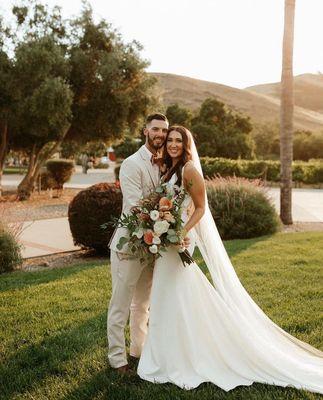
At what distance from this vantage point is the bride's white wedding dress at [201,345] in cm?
409

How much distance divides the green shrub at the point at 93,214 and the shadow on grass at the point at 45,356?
363 centimetres

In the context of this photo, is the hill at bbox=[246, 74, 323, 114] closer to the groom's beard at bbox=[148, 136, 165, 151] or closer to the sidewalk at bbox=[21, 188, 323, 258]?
the sidewalk at bbox=[21, 188, 323, 258]

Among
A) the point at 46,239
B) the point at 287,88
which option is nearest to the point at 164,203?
the point at 46,239

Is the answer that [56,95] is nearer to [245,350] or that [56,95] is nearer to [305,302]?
[305,302]

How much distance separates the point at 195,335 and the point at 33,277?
14.1 ft

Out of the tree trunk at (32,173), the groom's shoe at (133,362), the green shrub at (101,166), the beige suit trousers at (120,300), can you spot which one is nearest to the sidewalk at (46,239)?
the groom's shoe at (133,362)

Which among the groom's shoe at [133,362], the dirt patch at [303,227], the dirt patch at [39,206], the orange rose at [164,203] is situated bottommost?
the dirt patch at [39,206]

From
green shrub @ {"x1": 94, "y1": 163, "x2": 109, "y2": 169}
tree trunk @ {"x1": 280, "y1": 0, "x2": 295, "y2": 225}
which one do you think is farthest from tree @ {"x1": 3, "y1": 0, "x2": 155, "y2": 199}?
green shrub @ {"x1": 94, "y1": 163, "x2": 109, "y2": 169}

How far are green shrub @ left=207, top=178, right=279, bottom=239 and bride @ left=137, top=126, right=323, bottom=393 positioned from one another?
729cm

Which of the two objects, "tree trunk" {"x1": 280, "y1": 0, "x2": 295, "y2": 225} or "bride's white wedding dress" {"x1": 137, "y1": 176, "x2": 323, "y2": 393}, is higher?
"tree trunk" {"x1": 280, "y1": 0, "x2": 295, "y2": 225}

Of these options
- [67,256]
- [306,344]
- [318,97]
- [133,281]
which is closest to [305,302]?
[306,344]

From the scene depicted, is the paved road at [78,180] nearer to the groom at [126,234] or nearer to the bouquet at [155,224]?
the groom at [126,234]

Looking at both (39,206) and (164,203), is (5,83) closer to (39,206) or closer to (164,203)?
(39,206)

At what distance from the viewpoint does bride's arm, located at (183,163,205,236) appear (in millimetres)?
4145
